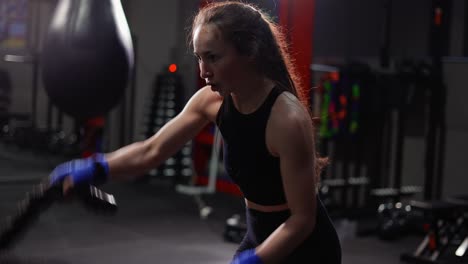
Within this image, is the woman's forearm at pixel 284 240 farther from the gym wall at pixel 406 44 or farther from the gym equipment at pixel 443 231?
the gym wall at pixel 406 44

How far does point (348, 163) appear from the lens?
20.7 feet

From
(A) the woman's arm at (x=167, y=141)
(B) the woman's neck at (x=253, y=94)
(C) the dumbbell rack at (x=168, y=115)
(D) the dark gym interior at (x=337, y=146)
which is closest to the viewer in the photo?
(B) the woman's neck at (x=253, y=94)

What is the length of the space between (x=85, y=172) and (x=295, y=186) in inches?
22.7

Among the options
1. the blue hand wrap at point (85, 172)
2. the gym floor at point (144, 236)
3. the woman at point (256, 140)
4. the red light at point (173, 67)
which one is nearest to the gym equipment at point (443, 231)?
the gym floor at point (144, 236)

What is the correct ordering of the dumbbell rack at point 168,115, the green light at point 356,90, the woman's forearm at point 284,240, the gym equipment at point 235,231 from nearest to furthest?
the woman's forearm at point 284,240 → the gym equipment at point 235,231 → the green light at point 356,90 → the dumbbell rack at point 168,115

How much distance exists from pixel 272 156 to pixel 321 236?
244mm

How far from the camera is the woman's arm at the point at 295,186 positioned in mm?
1459

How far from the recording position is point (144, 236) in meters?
5.09

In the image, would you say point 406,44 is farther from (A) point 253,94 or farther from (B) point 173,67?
(A) point 253,94

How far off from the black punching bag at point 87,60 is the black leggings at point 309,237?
1.58 feet

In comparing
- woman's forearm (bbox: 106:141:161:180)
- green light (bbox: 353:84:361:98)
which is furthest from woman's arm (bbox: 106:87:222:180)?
green light (bbox: 353:84:361:98)

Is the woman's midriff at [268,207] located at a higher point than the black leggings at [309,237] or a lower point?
higher

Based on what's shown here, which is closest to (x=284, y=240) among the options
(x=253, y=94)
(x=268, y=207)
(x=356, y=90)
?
(x=268, y=207)

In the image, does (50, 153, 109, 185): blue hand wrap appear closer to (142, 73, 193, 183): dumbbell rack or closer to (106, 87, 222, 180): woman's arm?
(106, 87, 222, 180): woman's arm
